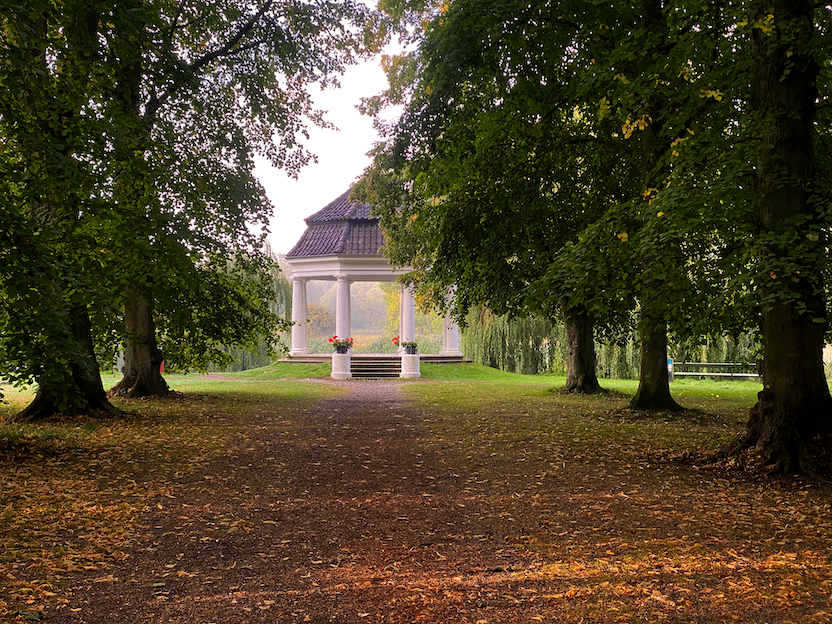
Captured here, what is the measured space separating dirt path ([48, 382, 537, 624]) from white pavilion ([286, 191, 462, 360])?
69.5ft

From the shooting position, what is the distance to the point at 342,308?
2925 cm

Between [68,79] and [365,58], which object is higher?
[365,58]

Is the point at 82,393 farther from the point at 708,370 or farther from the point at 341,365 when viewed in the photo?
the point at 708,370

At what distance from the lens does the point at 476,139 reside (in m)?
10.8

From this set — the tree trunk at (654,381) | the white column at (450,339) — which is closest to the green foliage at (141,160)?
the tree trunk at (654,381)

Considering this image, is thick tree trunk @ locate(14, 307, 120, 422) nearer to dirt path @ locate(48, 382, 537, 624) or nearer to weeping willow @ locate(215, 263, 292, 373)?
dirt path @ locate(48, 382, 537, 624)

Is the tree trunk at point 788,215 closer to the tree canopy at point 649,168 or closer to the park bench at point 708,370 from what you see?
the tree canopy at point 649,168

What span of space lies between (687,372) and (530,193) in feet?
49.6

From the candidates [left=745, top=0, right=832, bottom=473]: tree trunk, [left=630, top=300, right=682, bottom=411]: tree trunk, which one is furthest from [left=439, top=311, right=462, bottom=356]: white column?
[left=745, top=0, right=832, bottom=473]: tree trunk

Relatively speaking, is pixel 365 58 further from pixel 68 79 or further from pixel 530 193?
pixel 68 79

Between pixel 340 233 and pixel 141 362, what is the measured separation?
Result: 640 inches

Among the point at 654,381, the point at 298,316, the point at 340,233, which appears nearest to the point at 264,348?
the point at 298,316

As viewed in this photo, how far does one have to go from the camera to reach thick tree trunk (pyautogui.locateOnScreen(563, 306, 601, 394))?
54.9ft

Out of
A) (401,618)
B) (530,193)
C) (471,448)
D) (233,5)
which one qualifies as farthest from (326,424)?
(233,5)
